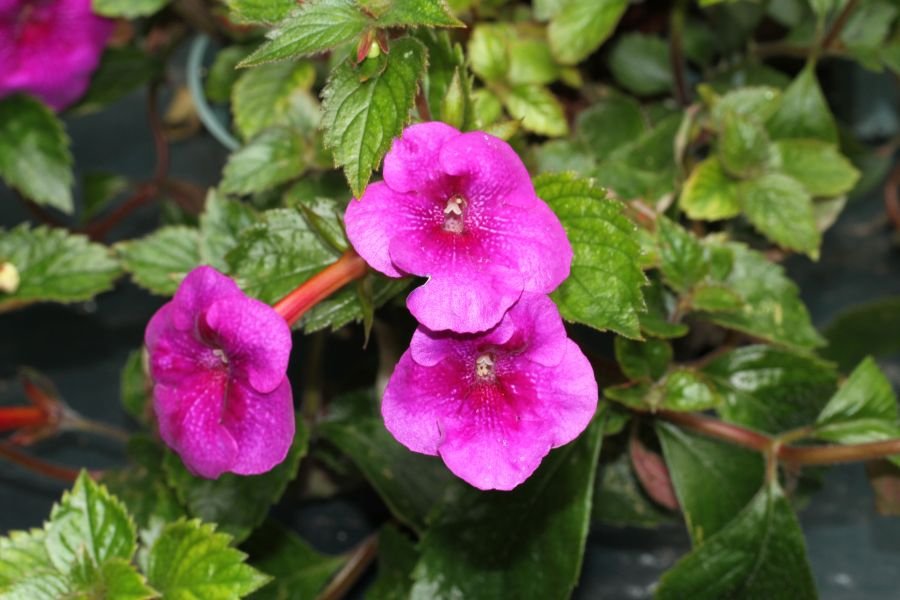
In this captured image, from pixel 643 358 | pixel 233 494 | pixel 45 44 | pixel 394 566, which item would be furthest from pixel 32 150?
pixel 643 358

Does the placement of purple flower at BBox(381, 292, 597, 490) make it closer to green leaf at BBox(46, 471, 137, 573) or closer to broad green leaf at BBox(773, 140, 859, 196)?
green leaf at BBox(46, 471, 137, 573)

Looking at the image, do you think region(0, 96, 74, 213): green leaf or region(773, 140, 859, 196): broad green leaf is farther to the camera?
region(0, 96, 74, 213): green leaf

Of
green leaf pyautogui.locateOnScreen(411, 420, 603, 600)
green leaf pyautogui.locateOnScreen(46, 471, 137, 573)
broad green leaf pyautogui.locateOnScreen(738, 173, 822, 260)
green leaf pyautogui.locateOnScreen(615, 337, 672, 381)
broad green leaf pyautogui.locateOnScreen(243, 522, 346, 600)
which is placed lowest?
broad green leaf pyautogui.locateOnScreen(243, 522, 346, 600)

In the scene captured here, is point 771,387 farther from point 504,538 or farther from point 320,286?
point 320,286

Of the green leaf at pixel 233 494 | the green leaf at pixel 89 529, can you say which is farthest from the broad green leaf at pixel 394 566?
the green leaf at pixel 89 529

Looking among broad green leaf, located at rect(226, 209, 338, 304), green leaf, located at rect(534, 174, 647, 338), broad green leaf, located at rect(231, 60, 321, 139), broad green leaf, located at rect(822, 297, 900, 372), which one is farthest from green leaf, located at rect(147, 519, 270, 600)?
broad green leaf, located at rect(822, 297, 900, 372)

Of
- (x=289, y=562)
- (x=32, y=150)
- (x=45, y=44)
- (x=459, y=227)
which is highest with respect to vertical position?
(x=459, y=227)
